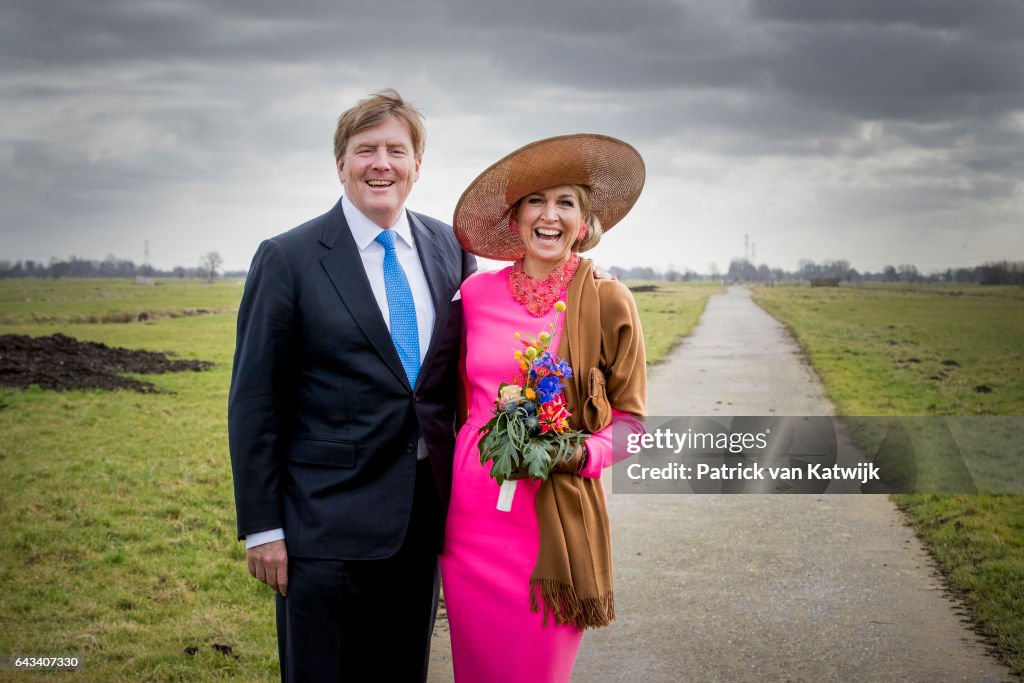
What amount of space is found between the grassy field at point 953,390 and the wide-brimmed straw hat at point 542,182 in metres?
3.56

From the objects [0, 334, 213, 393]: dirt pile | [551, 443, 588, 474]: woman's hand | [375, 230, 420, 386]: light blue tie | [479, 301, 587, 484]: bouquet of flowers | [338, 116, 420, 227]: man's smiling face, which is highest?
[338, 116, 420, 227]: man's smiling face

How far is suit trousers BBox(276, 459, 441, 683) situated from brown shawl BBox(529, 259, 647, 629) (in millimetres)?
512

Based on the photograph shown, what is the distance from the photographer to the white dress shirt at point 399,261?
320cm

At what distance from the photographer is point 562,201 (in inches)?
124

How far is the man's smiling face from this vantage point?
3.16m

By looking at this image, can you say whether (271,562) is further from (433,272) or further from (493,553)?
(433,272)

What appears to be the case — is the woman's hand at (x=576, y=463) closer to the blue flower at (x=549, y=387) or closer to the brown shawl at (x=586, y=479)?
the brown shawl at (x=586, y=479)

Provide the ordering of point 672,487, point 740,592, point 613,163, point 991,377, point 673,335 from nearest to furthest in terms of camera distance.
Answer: point 613,163, point 740,592, point 672,487, point 991,377, point 673,335

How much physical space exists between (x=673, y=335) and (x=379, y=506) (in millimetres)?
23109

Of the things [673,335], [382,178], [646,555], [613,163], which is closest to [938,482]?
[646,555]

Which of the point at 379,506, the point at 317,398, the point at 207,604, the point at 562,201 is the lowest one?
the point at 207,604

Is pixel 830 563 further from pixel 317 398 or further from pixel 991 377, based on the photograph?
pixel 991 377

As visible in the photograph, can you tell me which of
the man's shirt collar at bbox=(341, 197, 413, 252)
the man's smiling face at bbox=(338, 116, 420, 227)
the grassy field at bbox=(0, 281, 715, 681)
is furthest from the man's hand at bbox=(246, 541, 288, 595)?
the grassy field at bbox=(0, 281, 715, 681)

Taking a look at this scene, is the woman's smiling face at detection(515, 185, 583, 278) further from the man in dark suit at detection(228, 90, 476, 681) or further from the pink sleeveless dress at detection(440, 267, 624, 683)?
the man in dark suit at detection(228, 90, 476, 681)
